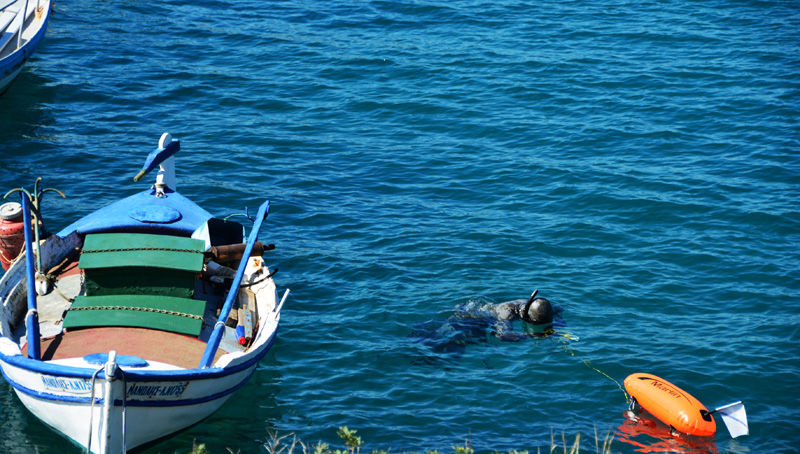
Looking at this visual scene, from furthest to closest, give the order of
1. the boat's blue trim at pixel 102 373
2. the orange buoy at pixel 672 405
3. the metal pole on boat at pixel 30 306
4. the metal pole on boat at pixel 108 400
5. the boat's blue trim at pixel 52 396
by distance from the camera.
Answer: the orange buoy at pixel 672 405, the metal pole on boat at pixel 30 306, the boat's blue trim at pixel 52 396, the boat's blue trim at pixel 102 373, the metal pole on boat at pixel 108 400

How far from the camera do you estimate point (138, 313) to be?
35.0 feet

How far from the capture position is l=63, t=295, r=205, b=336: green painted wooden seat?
34.5 feet

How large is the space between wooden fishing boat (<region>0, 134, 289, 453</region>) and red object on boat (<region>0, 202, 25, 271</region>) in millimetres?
45

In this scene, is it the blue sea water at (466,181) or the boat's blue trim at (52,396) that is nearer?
the boat's blue trim at (52,396)

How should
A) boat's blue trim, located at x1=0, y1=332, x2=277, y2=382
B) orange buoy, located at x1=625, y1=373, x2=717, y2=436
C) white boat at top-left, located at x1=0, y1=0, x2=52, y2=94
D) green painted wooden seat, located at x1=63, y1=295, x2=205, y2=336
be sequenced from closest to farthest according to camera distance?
boat's blue trim, located at x1=0, y1=332, x2=277, y2=382 → green painted wooden seat, located at x1=63, y1=295, x2=205, y2=336 → orange buoy, located at x1=625, y1=373, x2=717, y2=436 → white boat at top-left, located at x1=0, y1=0, x2=52, y2=94

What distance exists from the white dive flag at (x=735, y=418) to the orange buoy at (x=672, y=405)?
0.61ft

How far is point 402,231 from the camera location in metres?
16.6

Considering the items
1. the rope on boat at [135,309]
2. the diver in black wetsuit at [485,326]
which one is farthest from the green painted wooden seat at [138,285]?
the diver in black wetsuit at [485,326]

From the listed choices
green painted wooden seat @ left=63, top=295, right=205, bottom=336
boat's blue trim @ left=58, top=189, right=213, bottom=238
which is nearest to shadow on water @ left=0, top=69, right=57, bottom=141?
boat's blue trim @ left=58, top=189, right=213, bottom=238

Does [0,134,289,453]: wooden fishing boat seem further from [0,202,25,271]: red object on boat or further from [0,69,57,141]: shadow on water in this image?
[0,69,57,141]: shadow on water

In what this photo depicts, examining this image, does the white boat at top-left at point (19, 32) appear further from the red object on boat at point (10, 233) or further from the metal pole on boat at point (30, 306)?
the metal pole on boat at point (30, 306)

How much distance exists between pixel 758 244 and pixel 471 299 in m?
6.35

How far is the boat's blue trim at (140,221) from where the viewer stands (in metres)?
12.7

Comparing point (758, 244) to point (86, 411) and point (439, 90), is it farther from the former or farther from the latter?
point (86, 411)
